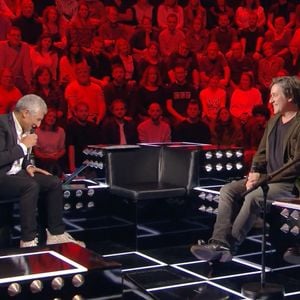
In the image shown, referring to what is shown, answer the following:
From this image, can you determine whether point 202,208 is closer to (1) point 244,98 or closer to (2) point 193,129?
(2) point 193,129

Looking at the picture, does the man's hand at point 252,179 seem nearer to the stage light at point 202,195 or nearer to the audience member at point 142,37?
the stage light at point 202,195

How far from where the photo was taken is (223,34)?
29.4 feet

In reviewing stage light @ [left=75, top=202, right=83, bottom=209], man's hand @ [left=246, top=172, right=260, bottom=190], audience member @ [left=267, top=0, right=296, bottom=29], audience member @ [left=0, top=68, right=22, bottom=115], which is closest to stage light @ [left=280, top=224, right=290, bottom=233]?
man's hand @ [left=246, top=172, right=260, bottom=190]

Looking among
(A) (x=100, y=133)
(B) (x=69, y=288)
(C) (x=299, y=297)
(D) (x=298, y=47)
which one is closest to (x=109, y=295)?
(B) (x=69, y=288)

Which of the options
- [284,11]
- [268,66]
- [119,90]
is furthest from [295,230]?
[284,11]

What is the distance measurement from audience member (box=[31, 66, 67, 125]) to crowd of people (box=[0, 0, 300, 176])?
0.01m

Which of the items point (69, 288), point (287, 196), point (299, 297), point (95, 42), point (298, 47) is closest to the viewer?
point (69, 288)

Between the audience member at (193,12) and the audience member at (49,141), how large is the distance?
117 inches

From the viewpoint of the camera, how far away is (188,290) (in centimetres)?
402

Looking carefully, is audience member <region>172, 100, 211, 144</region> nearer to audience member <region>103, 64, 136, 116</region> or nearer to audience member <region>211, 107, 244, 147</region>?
audience member <region>211, 107, 244, 147</region>

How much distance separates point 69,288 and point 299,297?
1.74 meters

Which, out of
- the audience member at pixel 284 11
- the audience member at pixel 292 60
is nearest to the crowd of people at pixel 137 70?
the audience member at pixel 292 60

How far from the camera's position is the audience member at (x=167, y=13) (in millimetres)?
8516

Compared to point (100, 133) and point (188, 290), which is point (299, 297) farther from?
point (100, 133)
